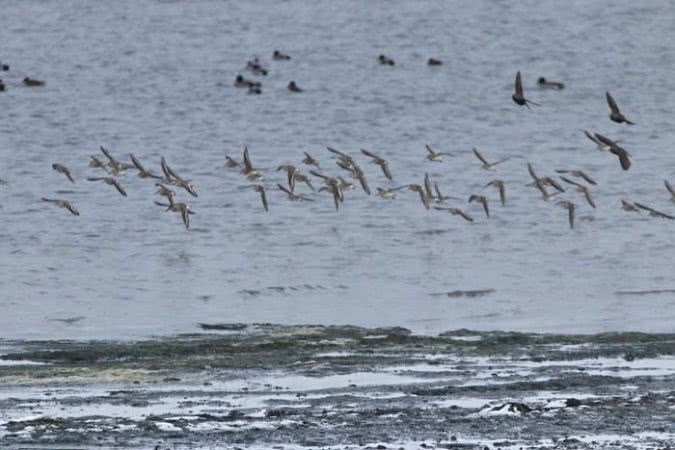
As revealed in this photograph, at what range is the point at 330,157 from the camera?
4559 centimetres

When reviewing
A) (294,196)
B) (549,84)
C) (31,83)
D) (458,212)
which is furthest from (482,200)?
(31,83)

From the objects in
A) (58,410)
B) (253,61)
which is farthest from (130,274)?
(253,61)

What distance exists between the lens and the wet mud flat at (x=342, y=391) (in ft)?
52.8

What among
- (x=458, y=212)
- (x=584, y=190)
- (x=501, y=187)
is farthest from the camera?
(x=501, y=187)

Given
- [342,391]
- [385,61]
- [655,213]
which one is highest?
[385,61]

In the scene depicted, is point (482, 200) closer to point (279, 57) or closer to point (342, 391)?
point (342, 391)

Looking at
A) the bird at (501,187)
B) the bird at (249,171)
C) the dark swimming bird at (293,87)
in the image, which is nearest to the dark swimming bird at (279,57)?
the dark swimming bird at (293,87)

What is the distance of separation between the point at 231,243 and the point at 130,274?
3752 mm

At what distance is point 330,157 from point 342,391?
27.3 m

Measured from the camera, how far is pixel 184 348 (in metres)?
21.6

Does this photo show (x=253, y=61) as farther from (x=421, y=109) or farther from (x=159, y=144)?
(x=159, y=144)

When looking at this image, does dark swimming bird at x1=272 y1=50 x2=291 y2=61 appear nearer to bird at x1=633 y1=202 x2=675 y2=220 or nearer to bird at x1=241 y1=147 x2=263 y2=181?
bird at x1=241 y1=147 x2=263 y2=181

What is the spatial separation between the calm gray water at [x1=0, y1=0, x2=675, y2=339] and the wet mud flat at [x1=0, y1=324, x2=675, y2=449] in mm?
2113

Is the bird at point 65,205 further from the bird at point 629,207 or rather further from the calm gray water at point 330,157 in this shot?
the bird at point 629,207
